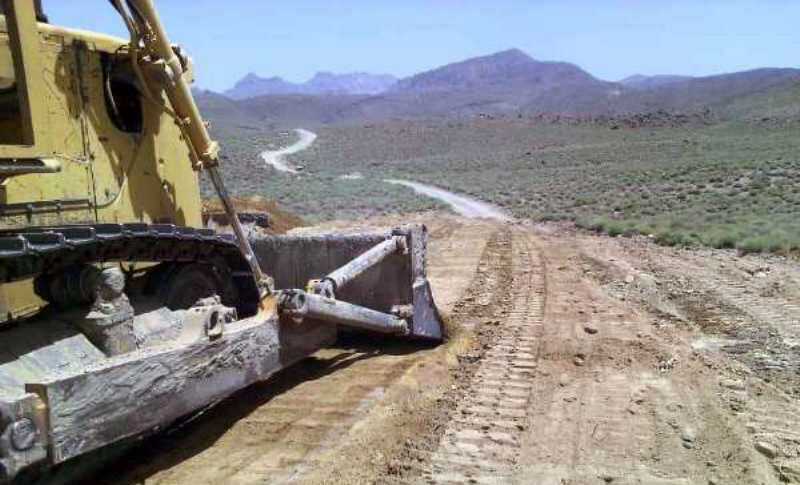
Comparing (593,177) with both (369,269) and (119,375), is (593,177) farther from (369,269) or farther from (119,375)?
(119,375)

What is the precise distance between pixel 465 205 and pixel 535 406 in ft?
82.8

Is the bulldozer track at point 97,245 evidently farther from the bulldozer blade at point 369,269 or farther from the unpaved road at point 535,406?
the bulldozer blade at point 369,269

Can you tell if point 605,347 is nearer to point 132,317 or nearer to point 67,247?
point 132,317

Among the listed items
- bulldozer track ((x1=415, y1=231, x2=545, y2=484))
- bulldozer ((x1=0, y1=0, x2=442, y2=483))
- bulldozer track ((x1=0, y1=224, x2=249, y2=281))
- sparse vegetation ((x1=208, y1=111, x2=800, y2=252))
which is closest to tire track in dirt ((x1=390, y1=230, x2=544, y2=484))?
bulldozer track ((x1=415, y1=231, x2=545, y2=484))

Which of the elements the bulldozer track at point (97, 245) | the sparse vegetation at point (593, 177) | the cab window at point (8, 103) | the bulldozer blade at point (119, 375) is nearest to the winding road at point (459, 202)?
the sparse vegetation at point (593, 177)

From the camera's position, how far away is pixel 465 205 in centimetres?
3103

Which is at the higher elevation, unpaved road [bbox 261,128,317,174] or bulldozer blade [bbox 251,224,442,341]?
bulldozer blade [bbox 251,224,442,341]

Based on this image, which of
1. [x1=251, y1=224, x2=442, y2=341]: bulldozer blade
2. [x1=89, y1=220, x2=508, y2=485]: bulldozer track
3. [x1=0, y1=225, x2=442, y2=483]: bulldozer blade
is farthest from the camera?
[x1=251, y1=224, x2=442, y2=341]: bulldozer blade

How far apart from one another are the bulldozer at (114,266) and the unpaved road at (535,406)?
0.46m

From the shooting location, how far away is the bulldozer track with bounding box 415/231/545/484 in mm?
Result: 4875

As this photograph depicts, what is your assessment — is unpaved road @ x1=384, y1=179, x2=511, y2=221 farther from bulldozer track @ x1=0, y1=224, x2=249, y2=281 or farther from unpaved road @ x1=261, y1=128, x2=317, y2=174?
bulldozer track @ x1=0, y1=224, x2=249, y2=281

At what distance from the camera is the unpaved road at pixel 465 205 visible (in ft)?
87.9

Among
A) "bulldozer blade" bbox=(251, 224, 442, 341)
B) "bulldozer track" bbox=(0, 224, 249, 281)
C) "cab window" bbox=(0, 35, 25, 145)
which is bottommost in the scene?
"bulldozer blade" bbox=(251, 224, 442, 341)

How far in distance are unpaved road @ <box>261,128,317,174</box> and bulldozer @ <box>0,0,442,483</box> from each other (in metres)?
47.5
